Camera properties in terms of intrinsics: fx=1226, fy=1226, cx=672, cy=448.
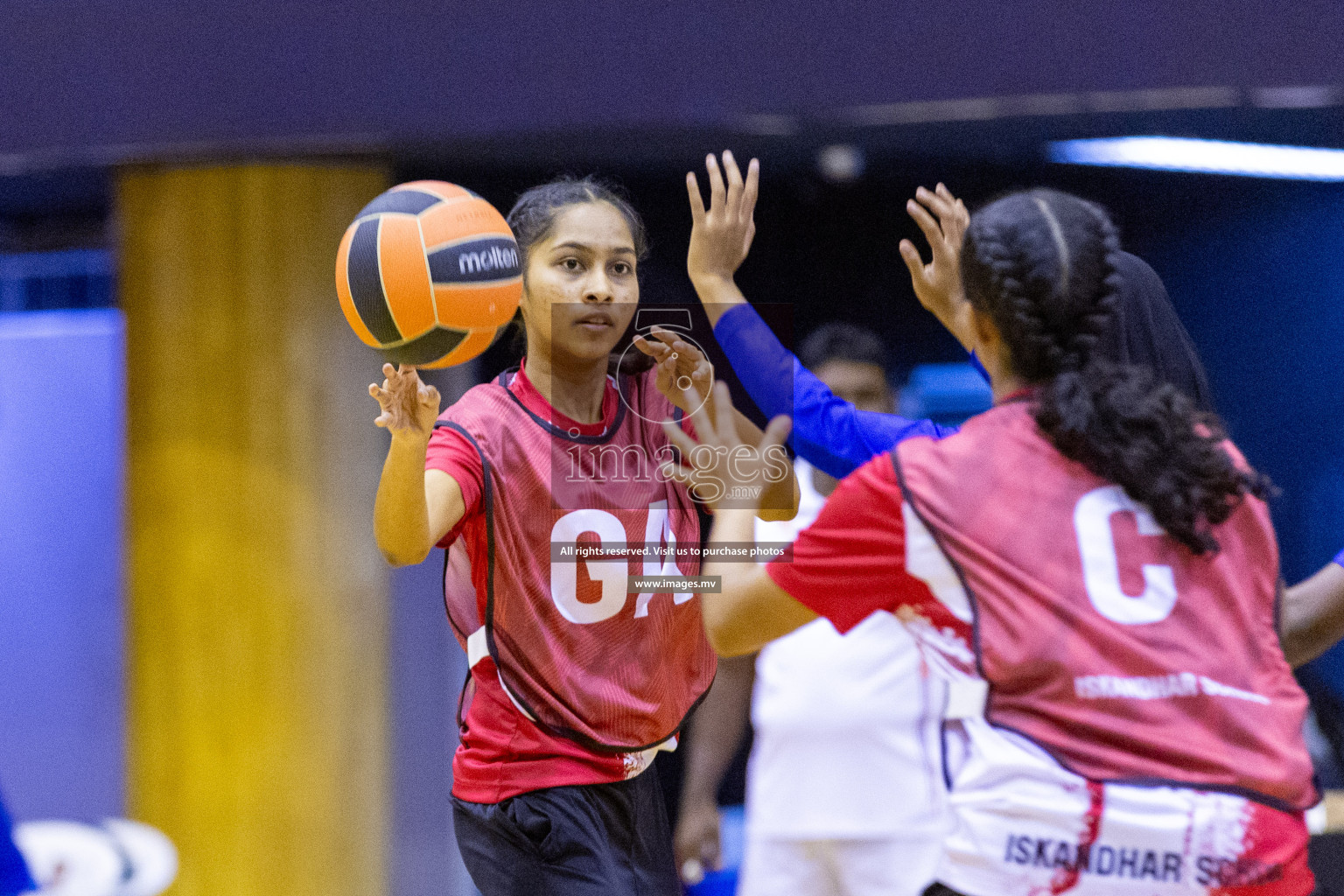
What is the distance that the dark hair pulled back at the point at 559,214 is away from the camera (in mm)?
2359

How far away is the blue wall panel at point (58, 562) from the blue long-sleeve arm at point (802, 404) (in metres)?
2.54

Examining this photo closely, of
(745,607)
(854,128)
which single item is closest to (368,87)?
(854,128)

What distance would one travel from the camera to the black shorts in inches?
84.7

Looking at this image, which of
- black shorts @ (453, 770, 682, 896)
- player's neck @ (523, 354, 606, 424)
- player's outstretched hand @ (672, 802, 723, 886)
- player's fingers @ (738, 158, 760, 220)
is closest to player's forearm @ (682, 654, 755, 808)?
player's outstretched hand @ (672, 802, 723, 886)

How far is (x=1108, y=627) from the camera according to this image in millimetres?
1525

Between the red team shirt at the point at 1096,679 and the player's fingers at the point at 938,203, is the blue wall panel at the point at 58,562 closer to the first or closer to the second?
the player's fingers at the point at 938,203

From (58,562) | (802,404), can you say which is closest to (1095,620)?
(802,404)

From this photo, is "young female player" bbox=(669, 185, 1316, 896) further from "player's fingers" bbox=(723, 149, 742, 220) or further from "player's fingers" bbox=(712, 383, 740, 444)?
"player's fingers" bbox=(723, 149, 742, 220)

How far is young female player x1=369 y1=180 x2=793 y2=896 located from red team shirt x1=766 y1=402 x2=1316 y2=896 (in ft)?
1.95

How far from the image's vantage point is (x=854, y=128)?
3090 mm

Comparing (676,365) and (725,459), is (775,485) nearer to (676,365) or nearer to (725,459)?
(725,459)

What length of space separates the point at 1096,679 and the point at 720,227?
3.84ft

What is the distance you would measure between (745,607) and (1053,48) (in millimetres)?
1753

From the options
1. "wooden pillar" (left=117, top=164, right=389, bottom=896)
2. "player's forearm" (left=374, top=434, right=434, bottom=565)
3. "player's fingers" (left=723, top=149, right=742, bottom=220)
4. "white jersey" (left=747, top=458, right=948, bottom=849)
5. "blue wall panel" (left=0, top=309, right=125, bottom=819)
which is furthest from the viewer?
"blue wall panel" (left=0, top=309, right=125, bottom=819)
